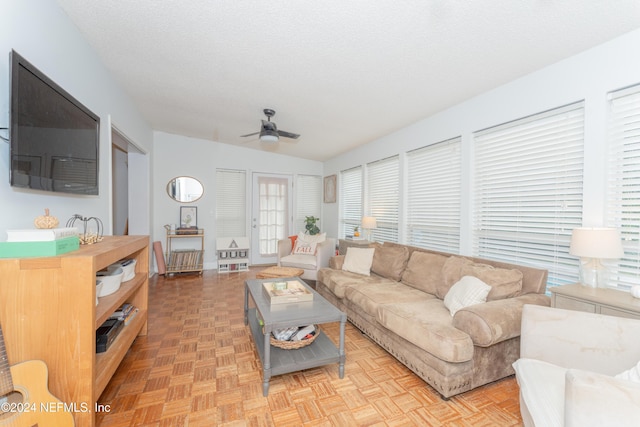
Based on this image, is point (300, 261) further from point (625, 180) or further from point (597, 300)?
point (625, 180)

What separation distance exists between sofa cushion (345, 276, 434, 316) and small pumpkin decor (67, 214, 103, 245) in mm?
2148

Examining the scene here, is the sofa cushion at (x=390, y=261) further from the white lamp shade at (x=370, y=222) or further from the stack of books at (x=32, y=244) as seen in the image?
the stack of books at (x=32, y=244)

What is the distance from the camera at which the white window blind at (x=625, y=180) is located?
1860mm

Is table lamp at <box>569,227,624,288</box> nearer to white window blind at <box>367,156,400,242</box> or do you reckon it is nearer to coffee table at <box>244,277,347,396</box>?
coffee table at <box>244,277,347,396</box>

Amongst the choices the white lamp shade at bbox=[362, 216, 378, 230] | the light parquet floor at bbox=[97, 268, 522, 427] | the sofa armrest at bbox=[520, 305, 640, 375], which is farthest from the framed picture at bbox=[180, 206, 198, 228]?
the sofa armrest at bbox=[520, 305, 640, 375]

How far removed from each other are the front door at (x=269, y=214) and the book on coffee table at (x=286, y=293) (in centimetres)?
368

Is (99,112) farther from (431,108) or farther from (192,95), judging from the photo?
(431,108)

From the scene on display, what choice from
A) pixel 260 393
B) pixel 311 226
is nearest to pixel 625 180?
pixel 260 393

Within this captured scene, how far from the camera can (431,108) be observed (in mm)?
3219

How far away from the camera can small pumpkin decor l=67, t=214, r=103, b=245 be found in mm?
1816

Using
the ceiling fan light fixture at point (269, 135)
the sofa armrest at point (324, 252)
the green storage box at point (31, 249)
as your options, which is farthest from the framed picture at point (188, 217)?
the green storage box at point (31, 249)

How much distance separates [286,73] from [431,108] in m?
1.71

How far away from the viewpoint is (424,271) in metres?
2.93

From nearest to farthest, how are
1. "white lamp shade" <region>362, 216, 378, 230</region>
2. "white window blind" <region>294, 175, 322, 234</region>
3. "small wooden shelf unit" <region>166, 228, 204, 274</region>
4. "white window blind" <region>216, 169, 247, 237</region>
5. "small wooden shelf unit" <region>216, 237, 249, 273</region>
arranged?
"white lamp shade" <region>362, 216, 378, 230</region>
"small wooden shelf unit" <region>166, 228, 204, 274</region>
"small wooden shelf unit" <region>216, 237, 249, 273</region>
"white window blind" <region>216, 169, 247, 237</region>
"white window blind" <region>294, 175, 322, 234</region>
